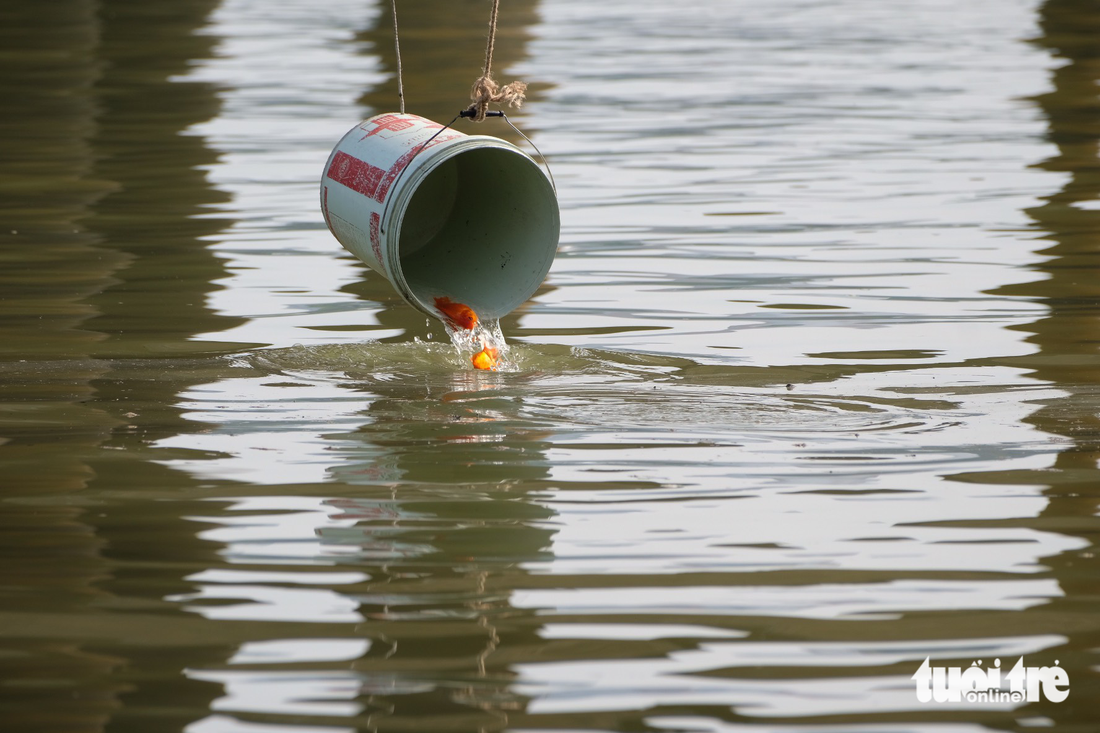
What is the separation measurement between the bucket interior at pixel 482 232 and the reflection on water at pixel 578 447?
0.30 m

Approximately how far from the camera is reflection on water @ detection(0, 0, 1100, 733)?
134 inches

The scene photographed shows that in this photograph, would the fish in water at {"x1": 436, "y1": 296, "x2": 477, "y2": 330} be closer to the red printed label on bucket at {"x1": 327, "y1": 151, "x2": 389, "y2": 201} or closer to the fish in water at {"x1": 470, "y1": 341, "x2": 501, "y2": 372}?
the fish in water at {"x1": 470, "y1": 341, "x2": 501, "y2": 372}

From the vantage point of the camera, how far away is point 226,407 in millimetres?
5383

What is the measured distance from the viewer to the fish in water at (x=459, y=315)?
5.88 meters

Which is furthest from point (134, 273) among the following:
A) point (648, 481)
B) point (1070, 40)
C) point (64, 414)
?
point (1070, 40)

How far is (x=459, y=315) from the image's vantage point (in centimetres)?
589

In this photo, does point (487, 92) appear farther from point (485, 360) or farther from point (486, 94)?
point (485, 360)

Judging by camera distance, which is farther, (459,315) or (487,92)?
(459,315)

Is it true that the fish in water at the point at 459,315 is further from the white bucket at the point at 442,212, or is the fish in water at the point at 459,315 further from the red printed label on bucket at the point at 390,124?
the red printed label on bucket at the point at 390,124

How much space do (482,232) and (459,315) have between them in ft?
1.97

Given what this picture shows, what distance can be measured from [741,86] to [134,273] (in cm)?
750

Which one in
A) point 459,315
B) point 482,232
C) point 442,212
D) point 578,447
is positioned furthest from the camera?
point 442,212

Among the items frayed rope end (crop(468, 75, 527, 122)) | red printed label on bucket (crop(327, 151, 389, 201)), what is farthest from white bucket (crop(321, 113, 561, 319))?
frayed rope end (crop(468, 75, 527, 122))

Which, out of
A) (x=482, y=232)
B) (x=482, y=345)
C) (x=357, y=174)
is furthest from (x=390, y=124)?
(x=482, y=345)
